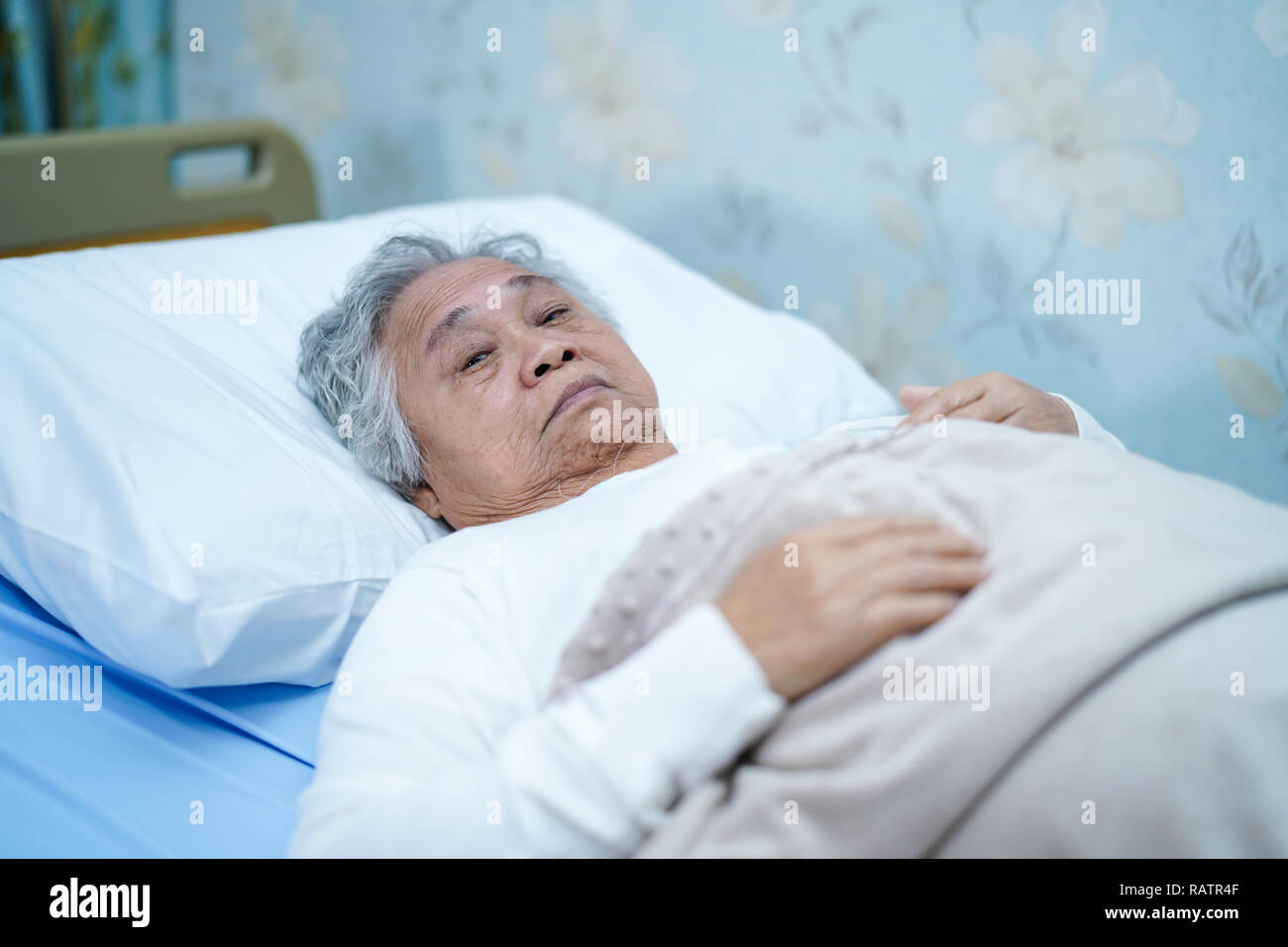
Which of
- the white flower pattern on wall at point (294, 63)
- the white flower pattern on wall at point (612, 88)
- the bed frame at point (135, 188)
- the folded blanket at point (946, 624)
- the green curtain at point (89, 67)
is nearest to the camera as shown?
the folded blanket at point (946, 624)

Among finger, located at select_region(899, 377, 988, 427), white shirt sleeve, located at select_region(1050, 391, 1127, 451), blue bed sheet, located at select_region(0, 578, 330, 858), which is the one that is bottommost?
blue bed sheet, located at select_region(0, 578, 330, 858)

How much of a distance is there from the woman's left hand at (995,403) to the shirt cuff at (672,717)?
48cm

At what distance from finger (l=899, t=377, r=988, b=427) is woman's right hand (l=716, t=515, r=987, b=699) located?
334mm

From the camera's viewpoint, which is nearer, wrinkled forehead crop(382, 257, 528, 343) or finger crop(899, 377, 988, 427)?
finger crop(899, 377, 988, 427)

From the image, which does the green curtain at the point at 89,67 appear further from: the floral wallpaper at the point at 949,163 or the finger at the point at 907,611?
the finger at the point at 907,611

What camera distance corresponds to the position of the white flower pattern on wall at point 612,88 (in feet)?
5.86

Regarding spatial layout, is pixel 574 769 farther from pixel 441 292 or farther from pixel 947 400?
pixel 441 292

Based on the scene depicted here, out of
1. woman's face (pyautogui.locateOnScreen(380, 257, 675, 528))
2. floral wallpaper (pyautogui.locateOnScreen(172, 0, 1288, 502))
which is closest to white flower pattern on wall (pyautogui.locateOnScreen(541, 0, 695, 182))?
floral wallpaper (pyautogui.locateOnScreen(172, 0, 1288, 502))

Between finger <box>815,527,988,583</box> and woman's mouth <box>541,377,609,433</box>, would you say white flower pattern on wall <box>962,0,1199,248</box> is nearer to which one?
woman's mouth <box>541,377,609,433</box>

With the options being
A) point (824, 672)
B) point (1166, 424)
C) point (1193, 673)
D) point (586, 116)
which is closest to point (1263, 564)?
point (1193, 673)

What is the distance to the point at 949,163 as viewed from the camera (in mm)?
1503

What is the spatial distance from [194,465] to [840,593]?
710mm

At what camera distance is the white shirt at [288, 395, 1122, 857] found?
690mm

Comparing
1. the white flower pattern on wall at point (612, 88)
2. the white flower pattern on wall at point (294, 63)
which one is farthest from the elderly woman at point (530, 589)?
the white flower pattern on wall at point (294, 63)
